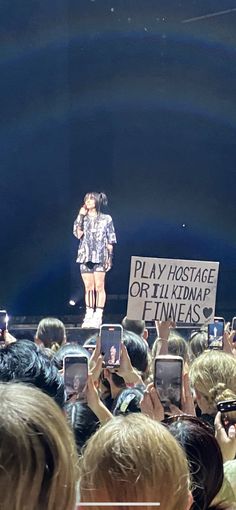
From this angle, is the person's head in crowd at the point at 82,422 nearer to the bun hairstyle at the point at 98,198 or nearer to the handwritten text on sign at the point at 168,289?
the handwritten text on sign at the point at 168,289

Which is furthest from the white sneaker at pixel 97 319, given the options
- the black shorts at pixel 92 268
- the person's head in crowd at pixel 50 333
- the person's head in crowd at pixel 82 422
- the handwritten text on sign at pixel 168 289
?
the person's head in crowd at pixel 82 422

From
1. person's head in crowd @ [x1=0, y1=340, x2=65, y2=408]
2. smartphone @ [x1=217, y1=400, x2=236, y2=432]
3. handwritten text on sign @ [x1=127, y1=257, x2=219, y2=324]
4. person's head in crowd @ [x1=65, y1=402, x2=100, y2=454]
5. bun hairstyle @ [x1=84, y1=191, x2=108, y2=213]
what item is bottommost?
person's head in crowd @ [x1=65, y1=402, x2=100, y2=454]

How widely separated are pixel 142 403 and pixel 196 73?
29.1 feet

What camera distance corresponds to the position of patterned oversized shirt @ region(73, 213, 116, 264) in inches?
327

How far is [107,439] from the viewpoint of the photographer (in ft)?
3.56

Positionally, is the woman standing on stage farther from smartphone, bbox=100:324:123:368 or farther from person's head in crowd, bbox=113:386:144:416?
person's head in crowd, bbox=113:386:144:416

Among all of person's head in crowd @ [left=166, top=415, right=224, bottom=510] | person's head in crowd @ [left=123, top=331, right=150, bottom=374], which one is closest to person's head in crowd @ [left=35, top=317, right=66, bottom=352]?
person's head in crowd @ [left=123, top=331, right=150, bottom=374]

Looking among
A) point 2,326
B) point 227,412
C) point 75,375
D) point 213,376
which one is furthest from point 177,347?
point 227,412

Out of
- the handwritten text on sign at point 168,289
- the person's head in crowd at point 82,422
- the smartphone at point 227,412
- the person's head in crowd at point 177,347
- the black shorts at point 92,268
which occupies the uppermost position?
the black shorts at point 92,268

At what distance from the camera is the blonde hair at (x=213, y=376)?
2.03m

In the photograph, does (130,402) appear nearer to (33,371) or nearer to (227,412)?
(33,371)

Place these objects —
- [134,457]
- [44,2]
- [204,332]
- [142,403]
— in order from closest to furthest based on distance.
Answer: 1. [134,457]
2. [142,403]
3. [204,332]
4. [44,2]

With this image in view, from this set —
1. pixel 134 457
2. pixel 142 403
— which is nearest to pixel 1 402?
pixel 134 457

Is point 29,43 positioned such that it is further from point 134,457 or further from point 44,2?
point 134,457
